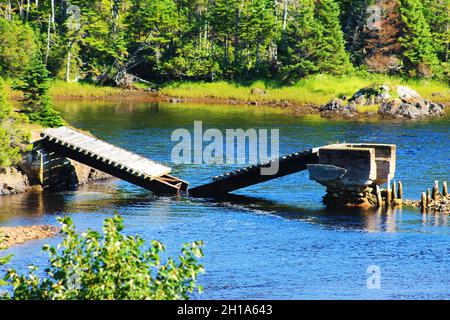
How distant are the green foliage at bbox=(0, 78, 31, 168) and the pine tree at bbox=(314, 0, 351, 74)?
62.6 meters

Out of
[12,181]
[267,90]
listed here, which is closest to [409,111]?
[267,90]

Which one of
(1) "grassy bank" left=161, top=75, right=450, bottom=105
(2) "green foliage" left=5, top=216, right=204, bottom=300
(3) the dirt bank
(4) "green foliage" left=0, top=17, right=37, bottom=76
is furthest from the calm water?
(4) "green foliage" left=0, top=17, right=37, bottom=76

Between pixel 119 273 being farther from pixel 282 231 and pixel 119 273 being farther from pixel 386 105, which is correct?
pixel 386 105

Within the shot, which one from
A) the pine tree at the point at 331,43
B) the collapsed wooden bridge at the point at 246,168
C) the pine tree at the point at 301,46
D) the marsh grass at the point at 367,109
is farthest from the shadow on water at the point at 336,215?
the pine tree at the point at 331,43

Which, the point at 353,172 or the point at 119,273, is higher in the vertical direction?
the point at 119,273

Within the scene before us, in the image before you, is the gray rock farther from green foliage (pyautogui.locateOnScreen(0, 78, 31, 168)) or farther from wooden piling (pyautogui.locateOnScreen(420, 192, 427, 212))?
green foliage (pyautogui.locateOnScreen(0, 78, 31, 168))

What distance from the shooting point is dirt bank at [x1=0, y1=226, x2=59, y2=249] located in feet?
176

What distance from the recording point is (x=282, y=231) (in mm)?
57594

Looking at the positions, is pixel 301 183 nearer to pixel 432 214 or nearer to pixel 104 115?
pixel 432 214

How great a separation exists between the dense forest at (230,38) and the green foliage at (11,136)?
57.3 m

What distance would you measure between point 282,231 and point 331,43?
7128 centimetres

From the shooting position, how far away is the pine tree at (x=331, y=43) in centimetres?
12481

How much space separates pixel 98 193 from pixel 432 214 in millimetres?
21879

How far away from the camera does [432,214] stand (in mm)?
61562
